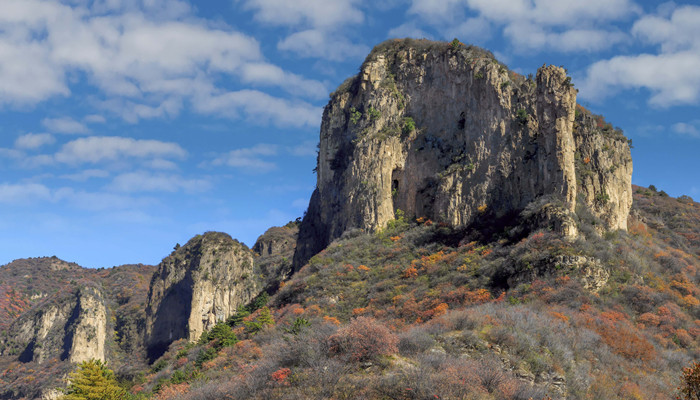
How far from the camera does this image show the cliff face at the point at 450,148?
152ft

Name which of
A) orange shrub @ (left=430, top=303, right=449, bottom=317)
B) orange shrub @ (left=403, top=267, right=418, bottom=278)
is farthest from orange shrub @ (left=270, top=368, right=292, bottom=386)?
orange shrub @ (left=403, top=267, right=418, bottom=278)

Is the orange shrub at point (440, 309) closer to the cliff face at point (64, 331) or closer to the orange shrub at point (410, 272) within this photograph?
the orange shrub at point (410, 272)

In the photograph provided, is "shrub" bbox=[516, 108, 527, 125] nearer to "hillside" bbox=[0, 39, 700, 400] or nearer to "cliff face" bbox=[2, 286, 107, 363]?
"hillside" bbox=[0, 39, 700, 400]

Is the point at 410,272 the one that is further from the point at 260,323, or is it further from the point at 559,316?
the point at 559,316

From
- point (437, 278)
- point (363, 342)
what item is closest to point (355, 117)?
point (437, 278)

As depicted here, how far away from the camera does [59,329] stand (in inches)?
3472

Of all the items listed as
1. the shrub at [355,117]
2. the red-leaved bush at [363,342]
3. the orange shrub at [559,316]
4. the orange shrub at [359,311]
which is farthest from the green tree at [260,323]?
the shrub at [355,117]

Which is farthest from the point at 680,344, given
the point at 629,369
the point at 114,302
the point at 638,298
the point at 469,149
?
the point at 114,302

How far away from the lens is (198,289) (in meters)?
80.4

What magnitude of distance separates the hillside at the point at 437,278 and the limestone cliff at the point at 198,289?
29 centimetres

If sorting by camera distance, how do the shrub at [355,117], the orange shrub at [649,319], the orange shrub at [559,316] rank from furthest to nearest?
1. the shrub at [355,117]
2. the orange shrub at [649,319]
3. the orange shrub at [559,316]

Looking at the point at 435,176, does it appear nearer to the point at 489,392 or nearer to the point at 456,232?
the point at 456,232

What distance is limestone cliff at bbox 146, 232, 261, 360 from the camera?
79.9 m

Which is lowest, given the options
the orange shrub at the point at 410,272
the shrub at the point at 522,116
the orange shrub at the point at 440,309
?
the orange shrub at the point at 440,309
